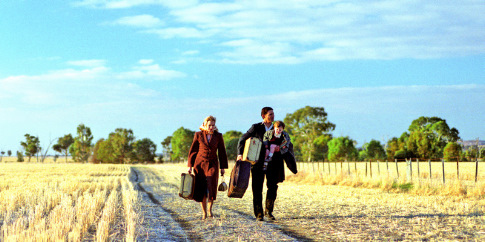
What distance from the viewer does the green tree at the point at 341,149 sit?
2896 inches

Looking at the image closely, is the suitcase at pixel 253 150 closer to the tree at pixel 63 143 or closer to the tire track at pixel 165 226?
the tire track at pixel 165 226

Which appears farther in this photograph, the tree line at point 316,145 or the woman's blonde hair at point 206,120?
the tree line at point 316,145

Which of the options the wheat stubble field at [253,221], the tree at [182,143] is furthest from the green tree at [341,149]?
the wheat stubble field at [253,221]

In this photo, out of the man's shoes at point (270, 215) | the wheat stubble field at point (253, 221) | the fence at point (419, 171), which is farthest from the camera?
the fence at point (419, 171)

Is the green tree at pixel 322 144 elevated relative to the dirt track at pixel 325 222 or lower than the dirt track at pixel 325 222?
elevated

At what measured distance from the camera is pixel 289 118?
87.1 m

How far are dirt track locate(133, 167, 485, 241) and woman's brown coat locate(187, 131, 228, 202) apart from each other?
24.0 inches

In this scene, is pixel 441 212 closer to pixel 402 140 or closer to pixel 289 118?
pixel 402 140

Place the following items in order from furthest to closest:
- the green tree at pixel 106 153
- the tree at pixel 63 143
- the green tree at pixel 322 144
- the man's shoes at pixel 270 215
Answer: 1. the tree at pixel 63 143
2. the green tree at pixel 106 153
3. the green tree at pixel 322 144
4. the man's shoes at pixel 270 215

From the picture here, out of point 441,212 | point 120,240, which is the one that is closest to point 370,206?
point 441,212

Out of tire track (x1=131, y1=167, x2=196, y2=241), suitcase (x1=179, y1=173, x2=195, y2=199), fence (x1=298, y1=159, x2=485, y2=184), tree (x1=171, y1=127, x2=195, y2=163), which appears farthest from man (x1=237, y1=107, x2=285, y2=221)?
tree (x1=171, y1=127, x2=195, y2=163)

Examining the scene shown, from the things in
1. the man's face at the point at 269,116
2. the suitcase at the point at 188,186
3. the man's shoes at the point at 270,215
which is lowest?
the man's shoes at the point at 270,215

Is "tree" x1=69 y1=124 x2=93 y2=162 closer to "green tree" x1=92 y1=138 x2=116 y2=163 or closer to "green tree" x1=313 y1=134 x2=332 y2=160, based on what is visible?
"green tree" x1=92 y1=138 x2=116 y2=163

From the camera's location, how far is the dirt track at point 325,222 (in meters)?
7.80
